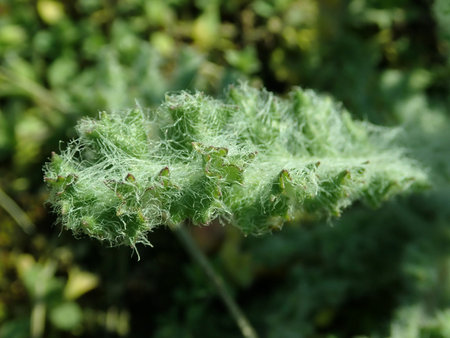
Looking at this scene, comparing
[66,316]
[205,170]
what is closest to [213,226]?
[66,316]

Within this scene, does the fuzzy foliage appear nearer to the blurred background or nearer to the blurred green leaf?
the blurred background

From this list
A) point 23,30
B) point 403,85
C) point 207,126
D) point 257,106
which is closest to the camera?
point 207,126

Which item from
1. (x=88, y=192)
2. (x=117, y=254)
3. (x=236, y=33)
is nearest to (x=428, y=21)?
(x=236, y=33)

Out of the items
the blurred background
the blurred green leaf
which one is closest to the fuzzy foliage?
the blurred background

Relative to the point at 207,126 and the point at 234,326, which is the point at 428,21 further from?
the point at 207,126

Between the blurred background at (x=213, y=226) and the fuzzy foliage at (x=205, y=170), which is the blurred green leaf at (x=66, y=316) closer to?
the blurred background at (x=213, y=226)

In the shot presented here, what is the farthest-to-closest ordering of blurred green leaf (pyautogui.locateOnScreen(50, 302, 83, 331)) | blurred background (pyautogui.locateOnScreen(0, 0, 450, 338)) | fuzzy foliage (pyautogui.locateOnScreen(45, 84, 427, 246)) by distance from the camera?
blurred green leaf (pyautogui.locateOnScreen(50, 302, 83, 331)) → blurred background (pyautogui.locateOnScreen(0, 0, 450, 338)) → fuzzy foliage (pyautogui.locateOnScreen(45, 84, 427, 246))

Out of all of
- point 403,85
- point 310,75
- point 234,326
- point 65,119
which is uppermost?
point 65,119
